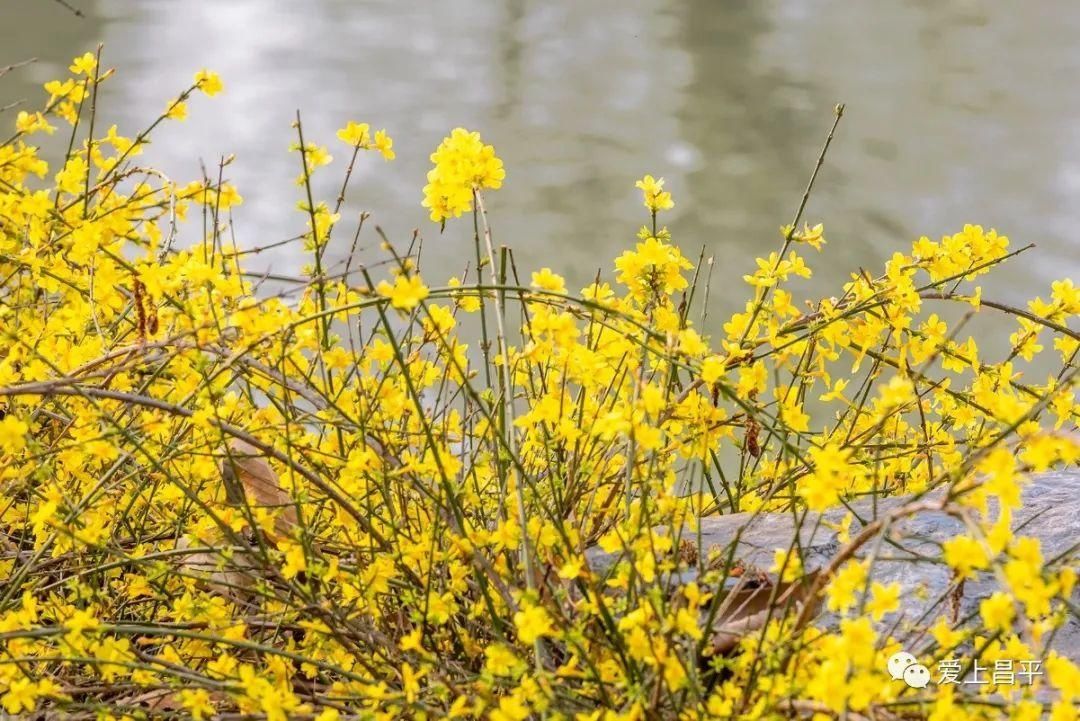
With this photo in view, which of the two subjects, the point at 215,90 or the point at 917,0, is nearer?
the point at 215,90

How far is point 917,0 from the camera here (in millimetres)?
6027

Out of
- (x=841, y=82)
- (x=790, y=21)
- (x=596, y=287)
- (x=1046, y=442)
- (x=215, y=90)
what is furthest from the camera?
(x=790, y=21)

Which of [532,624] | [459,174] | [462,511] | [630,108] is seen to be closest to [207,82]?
[459,174]

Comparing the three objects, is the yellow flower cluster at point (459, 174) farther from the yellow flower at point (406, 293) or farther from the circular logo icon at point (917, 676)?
the circular logo icon at point (917, 676)

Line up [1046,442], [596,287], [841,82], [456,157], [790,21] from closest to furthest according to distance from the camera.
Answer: [1046,442] → [456,157] → [596,287] → [841,82] → [790,21]

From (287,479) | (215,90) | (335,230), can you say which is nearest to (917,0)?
(335,230)

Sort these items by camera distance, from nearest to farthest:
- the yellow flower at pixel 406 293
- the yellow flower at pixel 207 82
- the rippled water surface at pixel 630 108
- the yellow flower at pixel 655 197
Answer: the yellow flower at pixel 406 293 → the yellow flower at pixel 655 197 → the yellow flower at pixel 207 82 → the rippled water surface at pixel 630 108

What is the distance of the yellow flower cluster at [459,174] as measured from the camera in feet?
3.94

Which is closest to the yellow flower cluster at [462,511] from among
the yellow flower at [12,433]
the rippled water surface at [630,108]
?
the yellow flower at [12,433]

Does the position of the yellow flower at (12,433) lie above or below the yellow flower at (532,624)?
above

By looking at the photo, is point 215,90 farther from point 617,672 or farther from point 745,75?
point 745,75

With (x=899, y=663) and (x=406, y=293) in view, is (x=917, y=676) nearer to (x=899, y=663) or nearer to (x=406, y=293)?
(x=899, y=663)

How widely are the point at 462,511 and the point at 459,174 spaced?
33cm

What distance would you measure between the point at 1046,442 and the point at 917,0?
582cm
